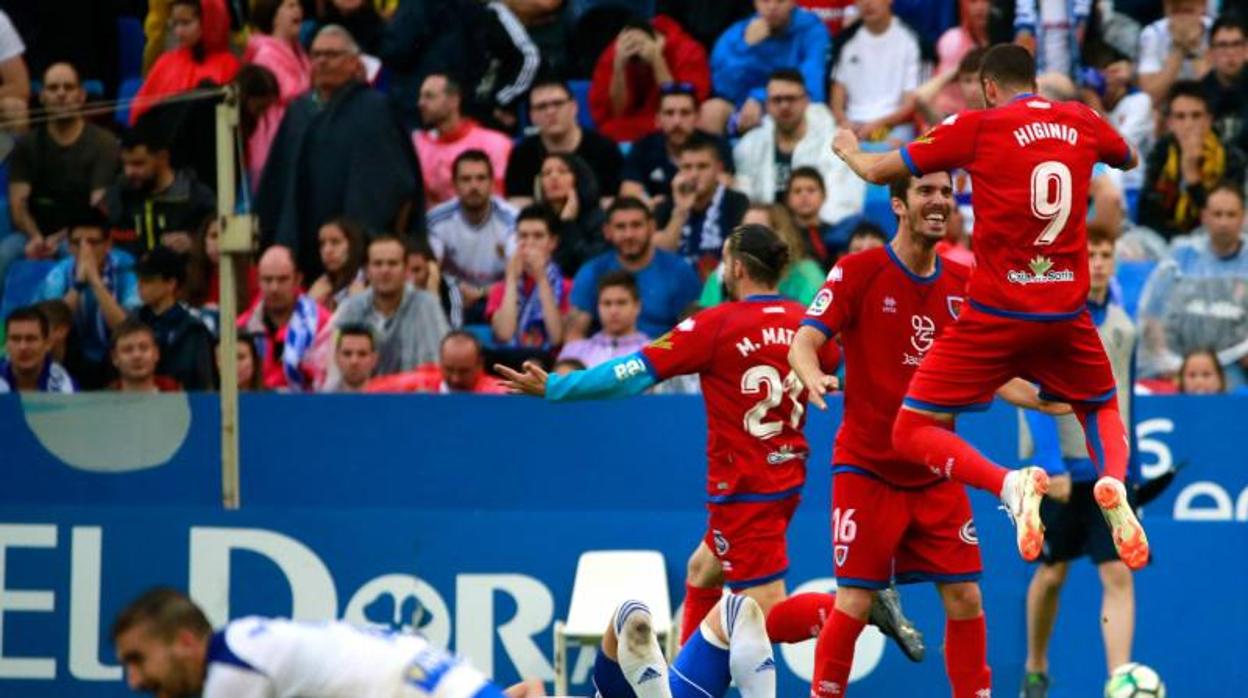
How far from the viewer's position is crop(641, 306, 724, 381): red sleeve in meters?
9.42

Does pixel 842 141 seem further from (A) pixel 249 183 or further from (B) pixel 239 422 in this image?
(A) pixel 249 183

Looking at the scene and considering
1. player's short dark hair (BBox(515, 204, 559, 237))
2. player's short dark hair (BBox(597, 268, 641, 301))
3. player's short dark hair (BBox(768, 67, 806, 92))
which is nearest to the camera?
player's short dark hair (BBox(597, 268, 641, 301))

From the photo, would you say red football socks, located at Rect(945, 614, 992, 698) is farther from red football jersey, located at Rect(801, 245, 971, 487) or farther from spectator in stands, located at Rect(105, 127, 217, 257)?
spectator in stands, located at Rect(105, 127, 217, 257)

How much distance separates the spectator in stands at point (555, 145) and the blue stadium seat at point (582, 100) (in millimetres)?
899

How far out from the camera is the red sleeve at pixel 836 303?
895 centimetres

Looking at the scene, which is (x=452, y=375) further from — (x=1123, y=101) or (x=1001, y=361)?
(x=1123, y=101)

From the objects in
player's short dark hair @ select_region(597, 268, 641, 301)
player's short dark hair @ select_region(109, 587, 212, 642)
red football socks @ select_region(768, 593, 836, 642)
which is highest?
player's short dark hair @ select_region(597, 268, 641, 301)

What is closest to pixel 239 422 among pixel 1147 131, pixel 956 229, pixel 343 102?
pixel 343 102

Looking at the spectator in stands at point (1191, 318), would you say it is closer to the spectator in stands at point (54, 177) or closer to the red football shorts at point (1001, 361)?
the red football shorts at point (1001, 361)

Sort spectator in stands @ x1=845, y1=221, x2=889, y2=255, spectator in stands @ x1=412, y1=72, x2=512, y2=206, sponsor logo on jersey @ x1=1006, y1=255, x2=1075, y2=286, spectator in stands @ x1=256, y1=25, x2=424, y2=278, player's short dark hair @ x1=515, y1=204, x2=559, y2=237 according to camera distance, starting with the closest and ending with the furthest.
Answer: sponsor logo on jersey @ x1=1006, y1=255, x2=1075, y2=286
spectator in stands @ x1=845, y1=221, x2=889, y2=255
player's short dark hair @ x1=515, y1=204, x2=559, y2=237
spectator in stands @ x1=256, y1=25, x2=424, y2=278
spectator in stands @ x1=412, y1=72, x2=512, y2=206

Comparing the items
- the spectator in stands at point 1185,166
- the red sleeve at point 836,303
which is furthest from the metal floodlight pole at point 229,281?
the spectator in stands at point 1185,166

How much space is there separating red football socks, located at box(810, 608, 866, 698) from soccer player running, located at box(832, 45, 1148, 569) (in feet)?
2.52

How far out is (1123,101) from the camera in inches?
579

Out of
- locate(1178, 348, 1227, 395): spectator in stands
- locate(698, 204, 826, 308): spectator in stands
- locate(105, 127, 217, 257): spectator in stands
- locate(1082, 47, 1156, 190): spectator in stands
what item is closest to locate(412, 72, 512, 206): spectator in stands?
locate(105, 127, 217, 257): spectator in stands
